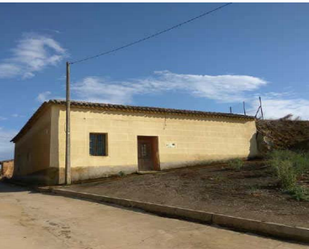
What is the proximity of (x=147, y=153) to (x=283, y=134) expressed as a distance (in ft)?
33.0

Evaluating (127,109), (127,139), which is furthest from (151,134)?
(127,109)

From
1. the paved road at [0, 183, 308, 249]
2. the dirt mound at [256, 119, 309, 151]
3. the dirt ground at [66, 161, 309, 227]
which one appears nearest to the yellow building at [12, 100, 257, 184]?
the dirt mound at [256, 119, 309, 151]

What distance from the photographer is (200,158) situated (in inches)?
766

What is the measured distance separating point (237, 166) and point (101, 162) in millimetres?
6729

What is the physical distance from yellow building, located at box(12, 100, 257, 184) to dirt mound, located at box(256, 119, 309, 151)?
0.81m

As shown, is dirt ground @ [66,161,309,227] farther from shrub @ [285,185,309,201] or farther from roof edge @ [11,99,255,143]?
roof edge @ [11,99,255,143]

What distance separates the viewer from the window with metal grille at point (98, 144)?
54.7ft

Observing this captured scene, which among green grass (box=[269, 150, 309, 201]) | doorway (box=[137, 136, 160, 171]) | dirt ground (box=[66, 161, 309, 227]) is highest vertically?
doorway (box=[137, 136, 160, 171])

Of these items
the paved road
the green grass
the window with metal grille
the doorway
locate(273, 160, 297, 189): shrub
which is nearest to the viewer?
the paved road

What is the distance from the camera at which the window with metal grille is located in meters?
16.7

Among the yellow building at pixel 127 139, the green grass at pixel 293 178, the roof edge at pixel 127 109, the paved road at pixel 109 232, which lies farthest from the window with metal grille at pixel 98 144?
the green grass at pixel 293 178

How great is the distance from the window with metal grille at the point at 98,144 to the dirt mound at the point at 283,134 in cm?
1043

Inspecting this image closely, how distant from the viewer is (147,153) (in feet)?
60.7

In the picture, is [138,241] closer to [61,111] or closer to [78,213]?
[78,213]
